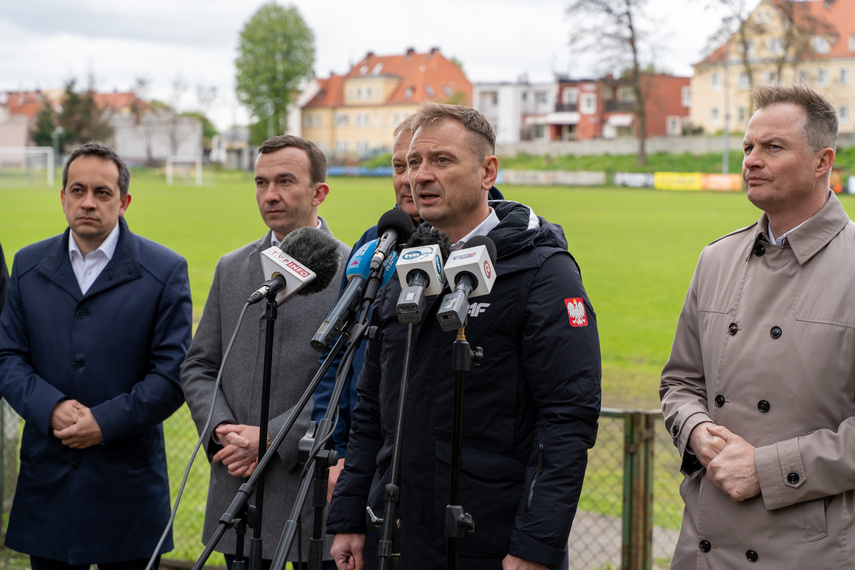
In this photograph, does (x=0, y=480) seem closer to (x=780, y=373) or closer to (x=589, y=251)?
(x=780, y=373)

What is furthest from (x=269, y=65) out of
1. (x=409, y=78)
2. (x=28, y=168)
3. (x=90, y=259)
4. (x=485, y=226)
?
(x=485, y=226)

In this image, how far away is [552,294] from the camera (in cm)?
289

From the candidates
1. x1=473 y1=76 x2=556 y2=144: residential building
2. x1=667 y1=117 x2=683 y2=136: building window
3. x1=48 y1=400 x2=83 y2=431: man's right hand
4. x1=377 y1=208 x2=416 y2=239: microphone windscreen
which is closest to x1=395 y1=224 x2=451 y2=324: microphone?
x1=377 y1=208 x2=416 y2=239: microphone windscreen

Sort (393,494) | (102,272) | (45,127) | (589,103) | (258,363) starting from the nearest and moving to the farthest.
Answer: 1. (393,494)
2. (258,363)
3. (102,272)
4. (45,127)
5. (589,103)

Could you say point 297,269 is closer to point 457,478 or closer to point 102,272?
point 457,478

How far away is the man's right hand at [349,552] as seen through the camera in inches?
122

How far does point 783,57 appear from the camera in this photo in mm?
53812

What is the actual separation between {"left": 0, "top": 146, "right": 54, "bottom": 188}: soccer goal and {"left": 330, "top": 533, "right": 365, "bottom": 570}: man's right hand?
5681 cm

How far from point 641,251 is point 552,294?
2333 cm

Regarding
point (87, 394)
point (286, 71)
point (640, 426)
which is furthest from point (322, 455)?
point (286, 71)

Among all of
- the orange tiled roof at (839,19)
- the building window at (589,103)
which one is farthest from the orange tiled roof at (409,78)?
the orange tiled roof at (839,19)

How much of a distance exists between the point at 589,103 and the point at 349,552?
91.2 m

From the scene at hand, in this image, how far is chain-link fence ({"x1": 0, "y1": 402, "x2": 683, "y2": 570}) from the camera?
4.65 meters

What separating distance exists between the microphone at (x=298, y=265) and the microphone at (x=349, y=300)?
19 centimetres
